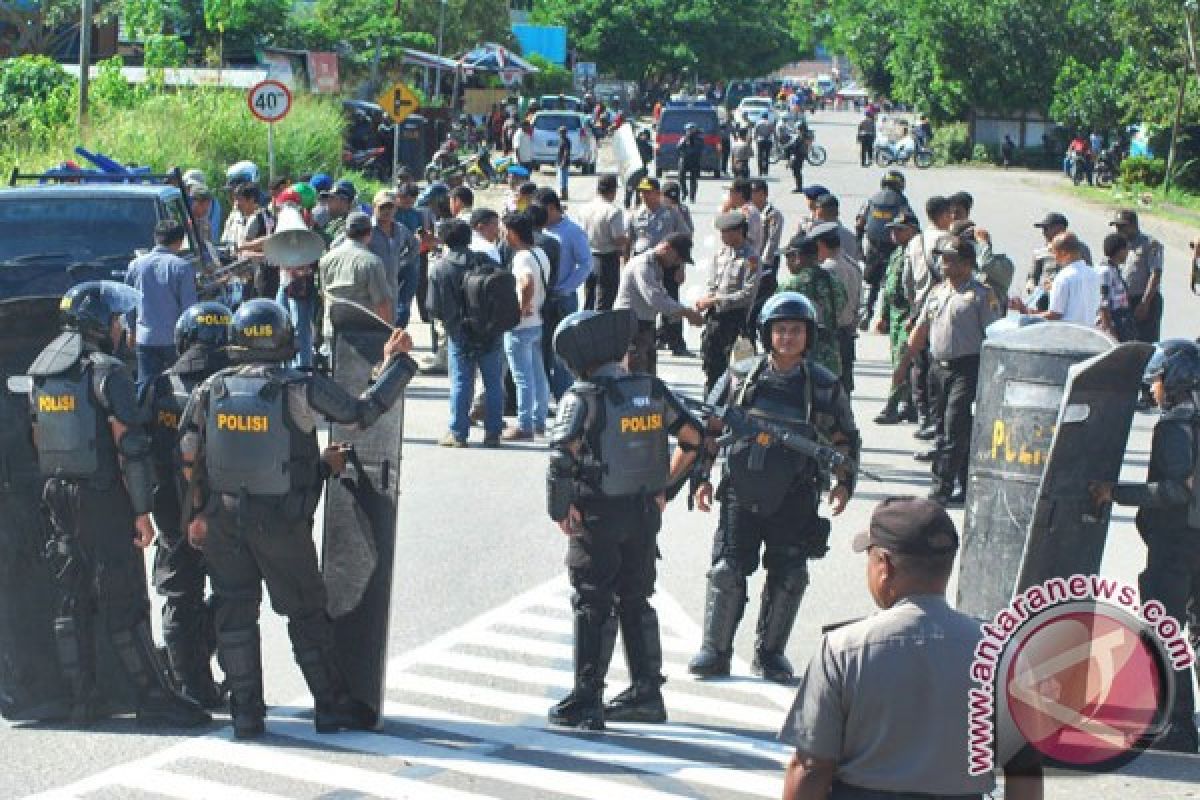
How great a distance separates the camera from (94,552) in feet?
26.3

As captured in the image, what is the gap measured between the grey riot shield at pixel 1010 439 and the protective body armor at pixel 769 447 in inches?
30.3

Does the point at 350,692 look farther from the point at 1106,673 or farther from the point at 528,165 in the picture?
the point at 528,165

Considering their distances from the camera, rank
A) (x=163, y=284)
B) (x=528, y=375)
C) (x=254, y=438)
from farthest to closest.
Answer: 1. (x=528, y=375)
2. (x=163, y=284)
3. (x=254, y=438)

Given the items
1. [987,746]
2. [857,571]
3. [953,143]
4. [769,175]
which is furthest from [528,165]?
[987,746]

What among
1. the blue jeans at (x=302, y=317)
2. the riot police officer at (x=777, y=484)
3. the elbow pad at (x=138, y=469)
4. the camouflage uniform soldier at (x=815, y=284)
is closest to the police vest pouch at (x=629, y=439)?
the riot police officer at (x=777, y=484)

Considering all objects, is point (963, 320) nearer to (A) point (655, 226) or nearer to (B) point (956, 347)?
(B) point (956, 347)

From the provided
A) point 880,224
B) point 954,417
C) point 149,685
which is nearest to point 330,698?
point 149,685

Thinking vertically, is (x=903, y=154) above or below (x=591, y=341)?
above

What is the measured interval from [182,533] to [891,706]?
442 centimetres

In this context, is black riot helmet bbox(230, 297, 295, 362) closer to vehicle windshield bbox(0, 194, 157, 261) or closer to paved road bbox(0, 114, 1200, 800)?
paved road bbox(0, 114, 1200, 800)

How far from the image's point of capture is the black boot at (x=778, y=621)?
8.82 meters

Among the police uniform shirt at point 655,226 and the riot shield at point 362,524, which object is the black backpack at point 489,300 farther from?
the riot shield at point 362,524

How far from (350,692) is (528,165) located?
135 ft

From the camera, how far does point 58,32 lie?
54.5 metres
